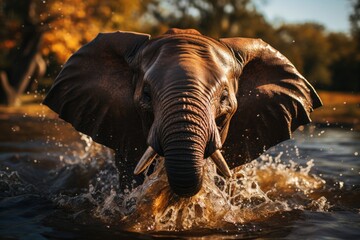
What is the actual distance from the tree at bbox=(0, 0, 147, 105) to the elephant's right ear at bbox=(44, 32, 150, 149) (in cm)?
1563

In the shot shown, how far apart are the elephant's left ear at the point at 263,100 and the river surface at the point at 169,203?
0.52 metres

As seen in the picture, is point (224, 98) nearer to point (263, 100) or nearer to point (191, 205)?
point (263, 100)

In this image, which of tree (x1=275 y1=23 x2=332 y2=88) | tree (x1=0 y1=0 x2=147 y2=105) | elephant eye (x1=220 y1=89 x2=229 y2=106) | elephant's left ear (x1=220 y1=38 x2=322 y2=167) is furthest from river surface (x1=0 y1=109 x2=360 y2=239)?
tree (x1=275 y1=23 x2=332 y2=88)

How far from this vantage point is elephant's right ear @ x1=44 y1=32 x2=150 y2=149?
5.46 metres

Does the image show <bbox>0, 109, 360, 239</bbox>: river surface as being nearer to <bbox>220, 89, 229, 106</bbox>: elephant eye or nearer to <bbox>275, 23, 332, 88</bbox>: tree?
<bbox>220, 89, 229, 106</bbox>: elephant eye

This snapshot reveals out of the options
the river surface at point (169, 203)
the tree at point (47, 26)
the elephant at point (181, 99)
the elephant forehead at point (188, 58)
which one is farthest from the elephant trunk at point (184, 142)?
the tree at point (47, 26)

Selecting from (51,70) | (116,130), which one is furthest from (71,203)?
(51,70)

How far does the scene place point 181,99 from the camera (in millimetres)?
4031

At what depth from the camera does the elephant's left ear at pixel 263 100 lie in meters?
5.51

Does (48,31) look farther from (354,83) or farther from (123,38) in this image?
(354,83)

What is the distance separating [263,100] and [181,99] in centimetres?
183

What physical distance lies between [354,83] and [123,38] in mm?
41059

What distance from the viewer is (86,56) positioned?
5758mm

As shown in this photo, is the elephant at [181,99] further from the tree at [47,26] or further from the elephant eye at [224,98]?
the tree at [47,26]
